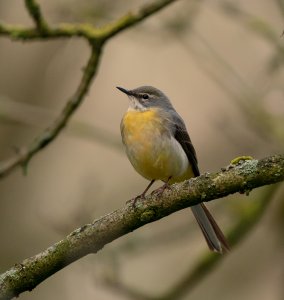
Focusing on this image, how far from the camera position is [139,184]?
401 inches

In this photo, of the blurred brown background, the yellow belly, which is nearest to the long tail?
the yellow belly

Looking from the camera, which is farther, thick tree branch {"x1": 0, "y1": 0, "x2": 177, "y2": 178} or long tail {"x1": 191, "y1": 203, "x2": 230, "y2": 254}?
long tail {"x1": 191, "y1": 203, "x2": 230, "y2": 254}

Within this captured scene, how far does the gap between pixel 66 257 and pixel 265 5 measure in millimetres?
8300

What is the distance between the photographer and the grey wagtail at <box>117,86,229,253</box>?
674 cm

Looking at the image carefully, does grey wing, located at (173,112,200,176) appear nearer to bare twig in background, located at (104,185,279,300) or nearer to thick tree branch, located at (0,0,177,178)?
bare twig in background, located at (104,185,279,300)

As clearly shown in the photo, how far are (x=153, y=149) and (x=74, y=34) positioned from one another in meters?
1.22

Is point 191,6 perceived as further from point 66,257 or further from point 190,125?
point 66,257

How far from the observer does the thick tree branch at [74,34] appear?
21.4 ft

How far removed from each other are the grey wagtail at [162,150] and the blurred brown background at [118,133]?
1.07 metres

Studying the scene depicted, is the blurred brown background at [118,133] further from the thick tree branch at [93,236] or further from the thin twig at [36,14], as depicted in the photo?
the thick tree branch at [93,236]

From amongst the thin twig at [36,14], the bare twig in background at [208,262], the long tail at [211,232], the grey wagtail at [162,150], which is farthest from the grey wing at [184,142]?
the thin twig at [36,14]

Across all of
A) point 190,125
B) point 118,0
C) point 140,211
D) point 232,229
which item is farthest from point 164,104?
point 190,125

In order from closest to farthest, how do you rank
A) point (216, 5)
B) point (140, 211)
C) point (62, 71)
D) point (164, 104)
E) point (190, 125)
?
point (140, 211) → point (164, 104) → point (216, 5) → point (62, 71) → point (190, 125)

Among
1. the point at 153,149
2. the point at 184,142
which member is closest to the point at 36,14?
the point at 153,149
